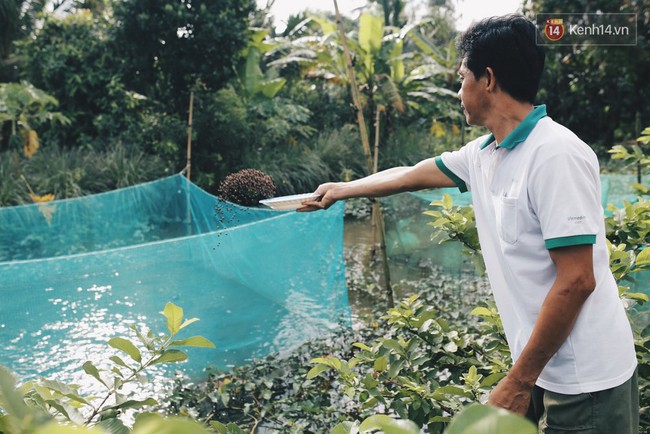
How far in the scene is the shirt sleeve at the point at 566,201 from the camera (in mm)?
961

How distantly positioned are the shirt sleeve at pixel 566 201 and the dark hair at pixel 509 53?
186 millimetres

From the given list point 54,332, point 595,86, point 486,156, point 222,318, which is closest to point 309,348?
point 222,318

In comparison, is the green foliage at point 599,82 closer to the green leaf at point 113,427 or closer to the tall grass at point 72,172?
the tall grass at point 72,172

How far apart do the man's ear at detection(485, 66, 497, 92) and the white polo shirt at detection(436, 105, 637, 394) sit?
3.4 inches

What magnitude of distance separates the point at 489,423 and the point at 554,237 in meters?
0.72

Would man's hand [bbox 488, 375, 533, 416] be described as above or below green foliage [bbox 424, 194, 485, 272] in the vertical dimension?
below

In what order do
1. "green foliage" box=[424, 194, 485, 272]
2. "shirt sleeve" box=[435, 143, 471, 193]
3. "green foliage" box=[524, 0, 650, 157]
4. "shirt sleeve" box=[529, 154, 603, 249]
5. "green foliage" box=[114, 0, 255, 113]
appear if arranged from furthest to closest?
"green foliage" box=[524, 0, 650, 157]
"green foliage" box=[114, 0, 255, 113]
"green foliage" box=[424, 194, 485, 272]
"shirt sleeve" box=[435, 143, 471, 193]
"shirt sleeve" box=[529, 154, 603, 249]

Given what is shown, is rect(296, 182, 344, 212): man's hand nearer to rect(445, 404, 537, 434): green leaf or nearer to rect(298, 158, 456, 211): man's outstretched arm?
rect(298, 158, 456, 211): man's outstretched arm

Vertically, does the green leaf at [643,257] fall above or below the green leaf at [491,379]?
above

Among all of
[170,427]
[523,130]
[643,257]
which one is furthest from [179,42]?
[170,427]

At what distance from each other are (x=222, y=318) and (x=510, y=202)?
83.2 inches

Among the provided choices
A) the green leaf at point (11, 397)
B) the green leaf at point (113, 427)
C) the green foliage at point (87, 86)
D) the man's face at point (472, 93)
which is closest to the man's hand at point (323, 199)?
the man's face at point (472, 93)

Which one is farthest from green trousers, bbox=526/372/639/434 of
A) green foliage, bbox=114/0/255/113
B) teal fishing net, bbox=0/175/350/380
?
green foliage, bbox=114/0/255/113

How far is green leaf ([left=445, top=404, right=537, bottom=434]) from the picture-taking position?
0.99ft
